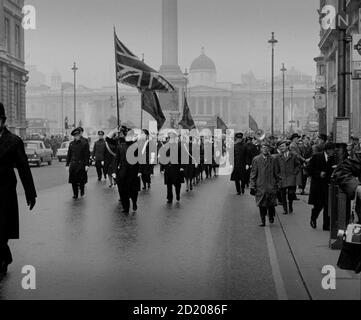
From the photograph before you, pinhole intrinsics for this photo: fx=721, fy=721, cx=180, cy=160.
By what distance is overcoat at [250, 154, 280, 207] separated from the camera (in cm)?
1311

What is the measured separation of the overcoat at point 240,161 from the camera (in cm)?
2122

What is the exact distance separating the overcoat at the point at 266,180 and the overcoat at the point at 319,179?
31.5 inches

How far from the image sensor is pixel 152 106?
20.1 meters

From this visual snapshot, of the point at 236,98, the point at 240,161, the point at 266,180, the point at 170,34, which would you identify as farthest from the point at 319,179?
the point at 236,98

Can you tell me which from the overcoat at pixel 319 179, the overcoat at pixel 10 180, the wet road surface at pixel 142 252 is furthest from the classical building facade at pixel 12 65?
the overcoat at pixel 10 180

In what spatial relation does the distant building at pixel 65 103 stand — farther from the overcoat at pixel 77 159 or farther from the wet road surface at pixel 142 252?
the wet road surface at pixel 142 252

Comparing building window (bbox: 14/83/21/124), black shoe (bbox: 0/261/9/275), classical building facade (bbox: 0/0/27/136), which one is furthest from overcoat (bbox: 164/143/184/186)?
building window (bbox: 14/83/21/124)

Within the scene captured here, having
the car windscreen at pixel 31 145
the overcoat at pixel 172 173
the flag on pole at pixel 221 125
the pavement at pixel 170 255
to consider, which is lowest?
the pavement at pixel 170 255

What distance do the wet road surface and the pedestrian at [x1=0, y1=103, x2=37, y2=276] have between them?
0.48 m

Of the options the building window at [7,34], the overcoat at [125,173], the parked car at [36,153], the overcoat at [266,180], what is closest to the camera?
the overcoat at [266,180]

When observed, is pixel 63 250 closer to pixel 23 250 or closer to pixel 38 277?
pixel 23 250

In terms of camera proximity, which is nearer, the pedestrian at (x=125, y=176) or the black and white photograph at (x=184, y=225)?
the black and white photograph at (x=184, y=225)
